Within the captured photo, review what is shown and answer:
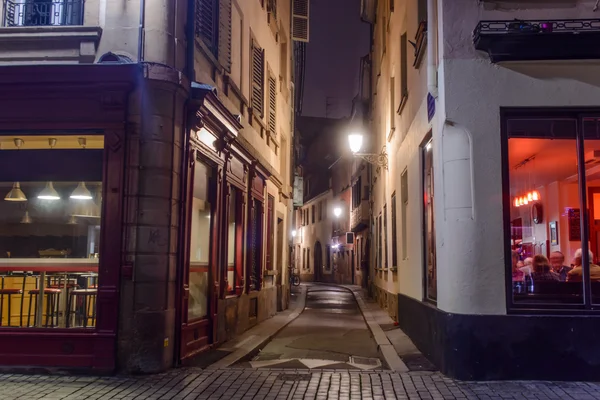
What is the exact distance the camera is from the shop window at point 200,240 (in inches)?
379

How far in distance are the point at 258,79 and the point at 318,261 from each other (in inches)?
1471

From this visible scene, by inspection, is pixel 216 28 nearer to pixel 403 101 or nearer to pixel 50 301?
pixel 403 101

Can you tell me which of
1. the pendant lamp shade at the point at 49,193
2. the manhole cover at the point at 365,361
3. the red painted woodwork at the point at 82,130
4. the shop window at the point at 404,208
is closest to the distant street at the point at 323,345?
the manhole cover at the point at 365,361

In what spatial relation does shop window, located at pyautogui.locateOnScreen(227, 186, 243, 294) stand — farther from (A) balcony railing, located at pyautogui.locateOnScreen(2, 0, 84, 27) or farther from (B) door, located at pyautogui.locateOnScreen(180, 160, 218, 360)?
(A) balcony railing, located at pyautogui.locateOnScreen(2, 0, 84, 27)

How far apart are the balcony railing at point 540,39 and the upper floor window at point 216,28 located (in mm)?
4667

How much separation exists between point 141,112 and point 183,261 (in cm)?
226

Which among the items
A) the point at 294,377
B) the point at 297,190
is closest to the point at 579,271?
the point at 294,377

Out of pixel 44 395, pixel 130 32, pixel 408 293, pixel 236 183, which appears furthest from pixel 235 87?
pixel 44 395

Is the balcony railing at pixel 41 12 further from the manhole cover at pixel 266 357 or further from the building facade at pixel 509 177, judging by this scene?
the manhole cover at pixel 266 357

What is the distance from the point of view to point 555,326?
7363 millimetres

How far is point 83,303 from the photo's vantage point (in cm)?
818

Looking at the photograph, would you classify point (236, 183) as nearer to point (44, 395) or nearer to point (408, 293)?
point (408, 293)

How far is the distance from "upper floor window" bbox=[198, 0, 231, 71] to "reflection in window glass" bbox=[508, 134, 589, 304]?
555 centimetres

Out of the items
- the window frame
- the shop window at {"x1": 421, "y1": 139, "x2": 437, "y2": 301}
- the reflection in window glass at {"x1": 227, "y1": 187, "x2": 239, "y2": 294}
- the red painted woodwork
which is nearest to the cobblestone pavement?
the red painted woodwork
